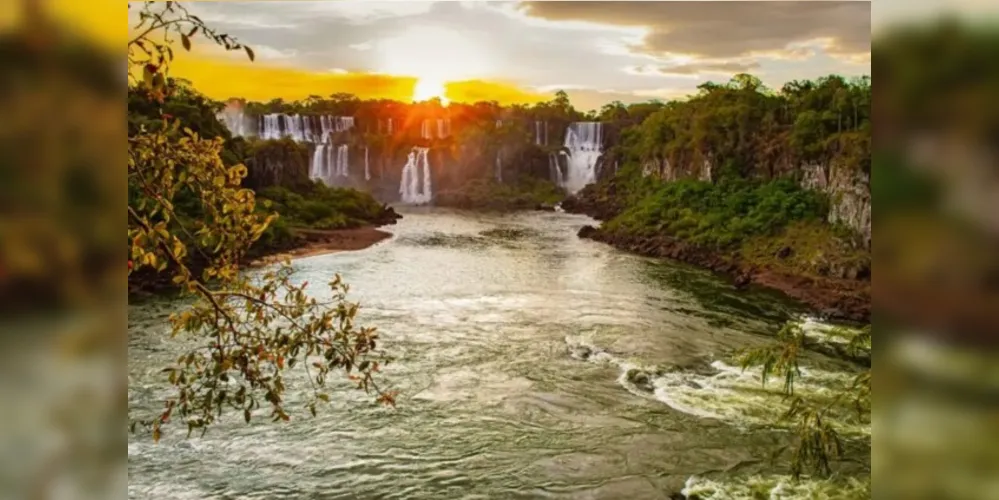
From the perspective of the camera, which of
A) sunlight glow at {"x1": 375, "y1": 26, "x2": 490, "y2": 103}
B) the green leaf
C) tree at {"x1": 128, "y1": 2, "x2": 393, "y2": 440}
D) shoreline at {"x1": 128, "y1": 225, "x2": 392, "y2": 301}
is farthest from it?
sunlight glow at {"x1": 375, "y1": 26, "x2": 490, "y2": 103}

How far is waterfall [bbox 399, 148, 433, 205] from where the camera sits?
277 centimetres

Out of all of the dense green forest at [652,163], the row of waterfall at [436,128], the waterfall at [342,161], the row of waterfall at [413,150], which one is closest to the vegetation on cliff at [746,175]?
the dense green forest at [652,163]

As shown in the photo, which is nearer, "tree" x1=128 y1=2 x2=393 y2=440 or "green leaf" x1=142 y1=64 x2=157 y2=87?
"green leaf" x1=142 y1=64 x2=157 y2=87

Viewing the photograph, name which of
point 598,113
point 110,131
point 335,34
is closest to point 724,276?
point 598,113

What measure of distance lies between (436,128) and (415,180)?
21 centimetres

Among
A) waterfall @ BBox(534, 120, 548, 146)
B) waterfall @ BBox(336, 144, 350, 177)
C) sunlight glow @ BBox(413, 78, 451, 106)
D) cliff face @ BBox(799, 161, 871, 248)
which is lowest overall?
cliff face @ BBox(799, 161, 871, 248)

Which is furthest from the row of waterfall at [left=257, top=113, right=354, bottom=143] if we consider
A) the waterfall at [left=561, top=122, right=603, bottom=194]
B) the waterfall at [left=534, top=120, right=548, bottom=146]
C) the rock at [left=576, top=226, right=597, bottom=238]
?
the rock at [left=576, top=226, right=597, bottom=238]

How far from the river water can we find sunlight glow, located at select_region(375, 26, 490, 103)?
56 centimetres

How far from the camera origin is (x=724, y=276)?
114 inches

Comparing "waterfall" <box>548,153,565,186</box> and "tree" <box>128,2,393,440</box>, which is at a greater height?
"waterfall" <box>548,153,565,186</box>

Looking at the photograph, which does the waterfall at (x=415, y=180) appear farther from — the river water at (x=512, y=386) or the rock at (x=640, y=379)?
the rock at (x=640, y=379)

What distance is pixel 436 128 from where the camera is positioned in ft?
9.14

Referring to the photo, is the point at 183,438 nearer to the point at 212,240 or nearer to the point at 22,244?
the point at 212,240

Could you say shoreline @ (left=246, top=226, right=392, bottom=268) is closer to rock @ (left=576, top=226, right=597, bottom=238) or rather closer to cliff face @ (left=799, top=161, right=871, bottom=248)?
rock @ (left=576, top=226, right=597, bottom=238)
